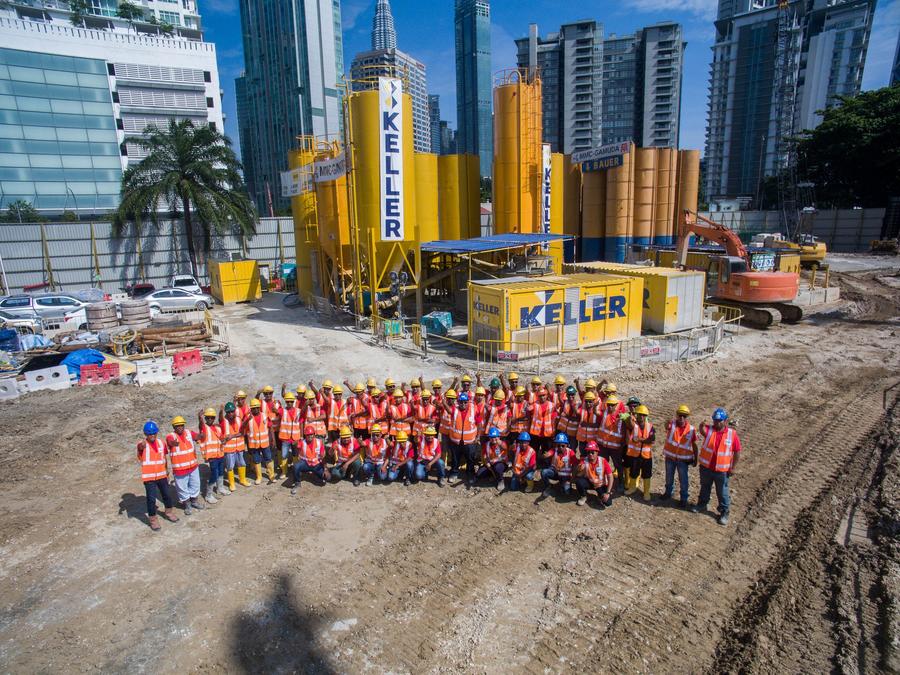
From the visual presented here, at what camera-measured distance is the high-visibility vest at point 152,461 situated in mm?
8086

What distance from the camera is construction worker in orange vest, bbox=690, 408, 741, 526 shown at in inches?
313

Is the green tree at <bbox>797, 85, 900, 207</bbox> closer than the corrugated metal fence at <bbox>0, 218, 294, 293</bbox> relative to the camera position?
No

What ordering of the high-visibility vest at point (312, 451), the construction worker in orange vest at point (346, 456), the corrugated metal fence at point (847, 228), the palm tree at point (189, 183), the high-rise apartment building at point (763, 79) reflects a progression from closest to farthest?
1. the high-visibility vest at point (312, 451)
2. the construction worker in orange vest at point (346, 456)
3. the palm tree at point (189, 183)
4. the corrugated metal fence at point (847, 228)
5. the high-rise apartment building at point (763, 79)

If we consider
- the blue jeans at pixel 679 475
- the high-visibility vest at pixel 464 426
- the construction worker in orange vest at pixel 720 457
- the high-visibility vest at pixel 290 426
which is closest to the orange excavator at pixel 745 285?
the blue jeans at pixel 679 475

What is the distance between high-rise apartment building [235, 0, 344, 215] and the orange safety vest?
101520 millimetres

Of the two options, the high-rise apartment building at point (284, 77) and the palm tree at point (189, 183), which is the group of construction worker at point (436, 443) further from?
the high-rise apartment building at point (284, 77)

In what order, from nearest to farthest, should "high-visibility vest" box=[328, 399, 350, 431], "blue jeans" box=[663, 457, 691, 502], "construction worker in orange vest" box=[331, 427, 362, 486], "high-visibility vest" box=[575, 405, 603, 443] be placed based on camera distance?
"blue jeans" box=[663, 457, 691, 502], "high-visibility vest" box=[575, 405, 603, 443], "construction worker in orange vest" box=[331, 427, 362, 486], "high-visibility vest" box=[328, 399, 350, 431]

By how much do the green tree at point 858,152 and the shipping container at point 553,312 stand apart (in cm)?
4685

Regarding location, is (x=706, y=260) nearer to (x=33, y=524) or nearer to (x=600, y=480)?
(x=600, y=480)

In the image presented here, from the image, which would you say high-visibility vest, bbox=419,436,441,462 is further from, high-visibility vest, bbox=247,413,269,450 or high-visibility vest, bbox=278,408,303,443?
high-visibility vest, bbox=247,413,269,450

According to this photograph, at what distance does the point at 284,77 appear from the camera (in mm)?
116125

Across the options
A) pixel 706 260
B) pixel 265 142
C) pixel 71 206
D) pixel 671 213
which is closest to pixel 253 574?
pixel 706 260

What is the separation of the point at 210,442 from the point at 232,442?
476mm

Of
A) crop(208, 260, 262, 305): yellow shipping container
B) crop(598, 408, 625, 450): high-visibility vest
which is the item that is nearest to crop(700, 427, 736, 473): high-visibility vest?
crop(598, 408, 625, 450): high-visibility vest
